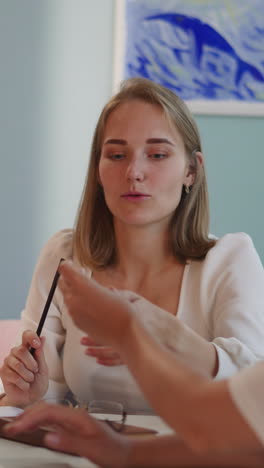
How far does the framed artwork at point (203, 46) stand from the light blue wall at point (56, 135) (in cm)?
7

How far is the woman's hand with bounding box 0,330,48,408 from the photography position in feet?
4.56

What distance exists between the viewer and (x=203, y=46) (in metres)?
2.71

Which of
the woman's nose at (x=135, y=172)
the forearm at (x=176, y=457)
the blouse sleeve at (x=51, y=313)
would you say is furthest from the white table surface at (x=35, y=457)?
the woman's nose at (x=135, y=172)

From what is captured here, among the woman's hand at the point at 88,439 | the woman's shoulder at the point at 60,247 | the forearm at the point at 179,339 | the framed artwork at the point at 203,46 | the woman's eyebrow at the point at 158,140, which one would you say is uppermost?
the framed artwork at the point at 203,46

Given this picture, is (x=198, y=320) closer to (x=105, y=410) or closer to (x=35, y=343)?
(x=35, y=343)

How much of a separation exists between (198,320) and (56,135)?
144 centimetres

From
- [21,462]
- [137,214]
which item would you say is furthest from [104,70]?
[21,462]

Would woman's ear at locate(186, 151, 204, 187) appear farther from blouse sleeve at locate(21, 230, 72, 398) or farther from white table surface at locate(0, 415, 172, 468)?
white table surface at locate(0, 415, 172, 468)

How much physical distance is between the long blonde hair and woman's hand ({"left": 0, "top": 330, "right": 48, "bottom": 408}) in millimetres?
349

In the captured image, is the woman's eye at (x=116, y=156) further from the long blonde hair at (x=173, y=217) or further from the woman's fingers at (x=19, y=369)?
the woman's fingers at (x=19, y=369)

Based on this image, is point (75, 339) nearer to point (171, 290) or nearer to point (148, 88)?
point (171, 290)

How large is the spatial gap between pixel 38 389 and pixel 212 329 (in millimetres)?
Answer: 406

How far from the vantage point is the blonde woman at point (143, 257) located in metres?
1.45

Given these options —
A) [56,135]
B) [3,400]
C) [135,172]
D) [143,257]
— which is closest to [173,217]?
[143,257]
